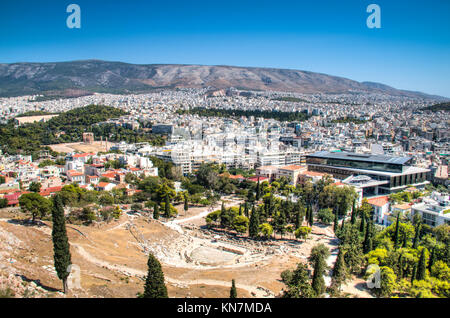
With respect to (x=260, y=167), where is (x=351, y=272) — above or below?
below


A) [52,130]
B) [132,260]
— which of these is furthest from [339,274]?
[52,130]

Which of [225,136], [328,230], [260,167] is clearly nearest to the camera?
[328,230]

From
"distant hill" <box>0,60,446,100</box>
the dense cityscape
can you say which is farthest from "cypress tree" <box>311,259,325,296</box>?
"distant hill" <box>0,60,446,100</box>

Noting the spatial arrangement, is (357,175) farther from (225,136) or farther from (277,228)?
(225,136)

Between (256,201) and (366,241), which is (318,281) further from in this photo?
(256,201)
